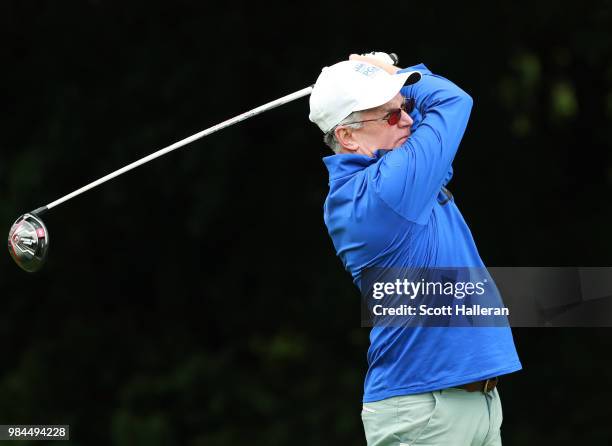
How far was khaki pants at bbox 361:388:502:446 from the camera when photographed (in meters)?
3.12

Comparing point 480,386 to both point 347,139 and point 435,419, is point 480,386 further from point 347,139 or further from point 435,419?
point 347,139

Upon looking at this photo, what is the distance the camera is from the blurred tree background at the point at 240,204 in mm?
6785

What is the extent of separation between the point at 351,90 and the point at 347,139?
14 centimetres

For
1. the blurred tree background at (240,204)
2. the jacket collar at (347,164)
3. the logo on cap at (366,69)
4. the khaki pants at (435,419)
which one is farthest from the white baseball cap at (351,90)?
the blurred tree background at (240,204)

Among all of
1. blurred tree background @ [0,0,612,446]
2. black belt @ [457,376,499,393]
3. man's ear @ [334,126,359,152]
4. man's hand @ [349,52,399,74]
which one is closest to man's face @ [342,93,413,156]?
man's ear @ [334,126,359,152]

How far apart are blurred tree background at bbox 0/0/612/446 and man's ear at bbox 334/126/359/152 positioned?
3.38 meters

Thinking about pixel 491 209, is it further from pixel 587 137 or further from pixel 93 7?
pixel 93 7

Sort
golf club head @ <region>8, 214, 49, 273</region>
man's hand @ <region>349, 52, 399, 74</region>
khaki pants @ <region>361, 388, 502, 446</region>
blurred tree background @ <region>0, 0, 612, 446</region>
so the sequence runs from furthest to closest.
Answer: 1. blurred tree background @ <region>0, 0, 612, 446</region>
2. golf club head @ <region>8, 214, 49, 273</region>
3. man's hand @ <region>349, 52, 399, 74</region>
4. khaki pants @ <region>361, 388, 502, 446</region>

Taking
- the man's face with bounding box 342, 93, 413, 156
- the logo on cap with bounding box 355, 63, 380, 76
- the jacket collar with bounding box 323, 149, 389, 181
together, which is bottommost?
the jacket collar with bounding box 323, 149, 389, 181

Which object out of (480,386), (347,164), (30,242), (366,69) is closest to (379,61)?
(366,69)

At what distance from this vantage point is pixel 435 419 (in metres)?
3.12

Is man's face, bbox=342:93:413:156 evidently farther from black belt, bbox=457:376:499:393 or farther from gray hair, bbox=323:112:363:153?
black belt, bbox=457:376:499:393

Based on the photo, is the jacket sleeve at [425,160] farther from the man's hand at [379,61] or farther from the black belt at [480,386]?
the black belt at [480,386]

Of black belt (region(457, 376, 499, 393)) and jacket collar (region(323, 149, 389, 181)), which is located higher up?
jacket collar (region(323, 149, 389, 181))
